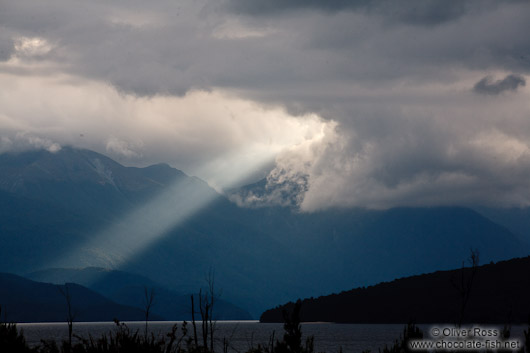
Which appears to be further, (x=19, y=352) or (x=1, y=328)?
(x=1, y=328)

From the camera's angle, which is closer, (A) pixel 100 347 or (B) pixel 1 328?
(A) pixel 100 347

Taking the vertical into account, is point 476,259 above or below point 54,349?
above

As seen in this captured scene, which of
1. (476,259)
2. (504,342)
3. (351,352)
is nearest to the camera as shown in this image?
(504,342)

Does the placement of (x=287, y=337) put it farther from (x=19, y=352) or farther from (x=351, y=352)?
(x=351, y=352)

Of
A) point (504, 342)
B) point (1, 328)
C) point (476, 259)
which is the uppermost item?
point (476, 259)

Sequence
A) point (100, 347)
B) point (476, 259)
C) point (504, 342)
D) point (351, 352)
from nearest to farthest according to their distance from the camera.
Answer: point (100, 347)
point (504, 342)
point (476, 259)
point (351, 352)

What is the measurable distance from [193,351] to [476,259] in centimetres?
3563

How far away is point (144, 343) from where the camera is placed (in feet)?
105

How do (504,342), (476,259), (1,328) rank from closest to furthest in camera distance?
(504,342)
(1,328)
(476,259)

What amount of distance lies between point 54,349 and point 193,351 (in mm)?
6670

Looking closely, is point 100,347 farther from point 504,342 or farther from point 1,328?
point 504,342

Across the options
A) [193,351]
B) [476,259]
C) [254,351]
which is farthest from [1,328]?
[476,259]

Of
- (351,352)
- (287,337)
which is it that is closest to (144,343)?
(287,337)

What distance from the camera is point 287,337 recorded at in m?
35.4
